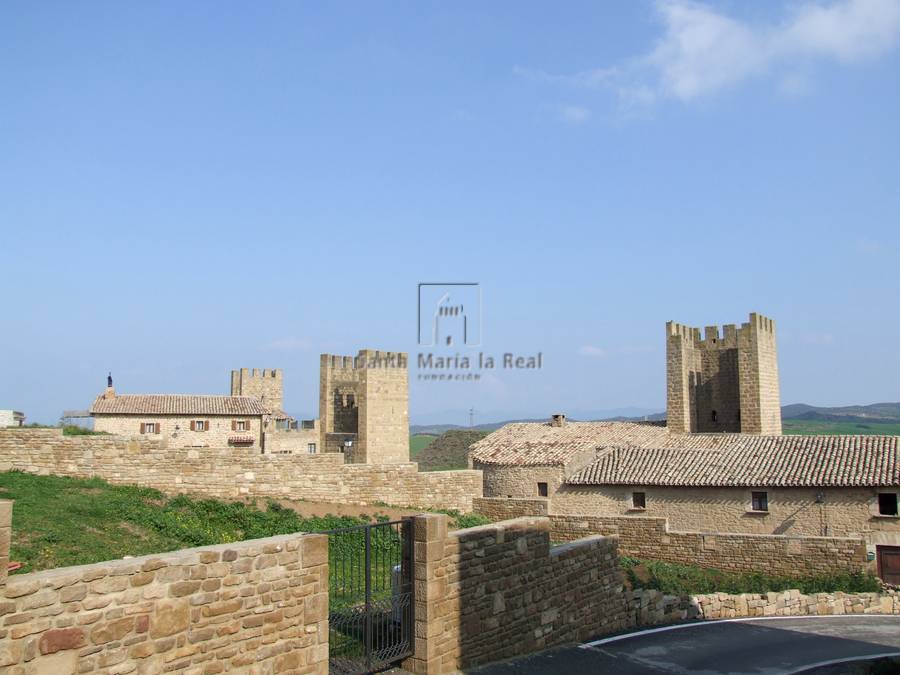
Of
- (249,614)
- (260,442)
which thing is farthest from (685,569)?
(260,442)

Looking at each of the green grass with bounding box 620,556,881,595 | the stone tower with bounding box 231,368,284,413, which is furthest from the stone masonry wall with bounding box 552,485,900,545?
the stone tower with bounding box 231,368,284,413

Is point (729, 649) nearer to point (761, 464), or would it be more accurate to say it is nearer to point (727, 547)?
point (727, 547)

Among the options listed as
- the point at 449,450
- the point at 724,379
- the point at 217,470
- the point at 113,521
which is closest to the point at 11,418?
the point at 217,470

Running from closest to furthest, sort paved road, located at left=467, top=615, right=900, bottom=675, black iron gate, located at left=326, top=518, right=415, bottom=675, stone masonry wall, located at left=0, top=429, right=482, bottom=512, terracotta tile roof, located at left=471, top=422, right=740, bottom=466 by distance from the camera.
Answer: black iron gate, located at left=326, top=518, right=415, bottom=675 → paved road, located at left=467, top=615, right=900, bottom=675 → stone masonry wall, located at left=0, top=429, right=482, bottom=512 → terracotta tile roof, located at left=471, top=422, right=740, bottom=466

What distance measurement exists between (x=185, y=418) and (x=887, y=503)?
37.8 m

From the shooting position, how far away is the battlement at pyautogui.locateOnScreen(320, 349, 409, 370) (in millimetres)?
40188

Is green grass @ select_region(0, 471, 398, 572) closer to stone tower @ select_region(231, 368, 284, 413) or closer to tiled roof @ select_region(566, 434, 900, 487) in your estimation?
tiled roof @ select_region(566, 434, 900, 487)

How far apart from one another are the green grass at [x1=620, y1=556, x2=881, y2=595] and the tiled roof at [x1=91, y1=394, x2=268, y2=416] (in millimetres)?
32923

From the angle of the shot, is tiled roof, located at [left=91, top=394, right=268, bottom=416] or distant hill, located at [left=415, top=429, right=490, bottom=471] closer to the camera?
tiled roof, located at [left=91, top=394, right=268, bottom=416]

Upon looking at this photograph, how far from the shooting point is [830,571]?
67.1 ft

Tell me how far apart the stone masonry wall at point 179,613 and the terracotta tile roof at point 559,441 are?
22.2 m

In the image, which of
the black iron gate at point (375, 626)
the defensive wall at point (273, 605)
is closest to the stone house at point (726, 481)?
the defensive wall at point (273, 605)

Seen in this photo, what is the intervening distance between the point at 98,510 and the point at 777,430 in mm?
39672

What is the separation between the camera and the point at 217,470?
20875 mm
